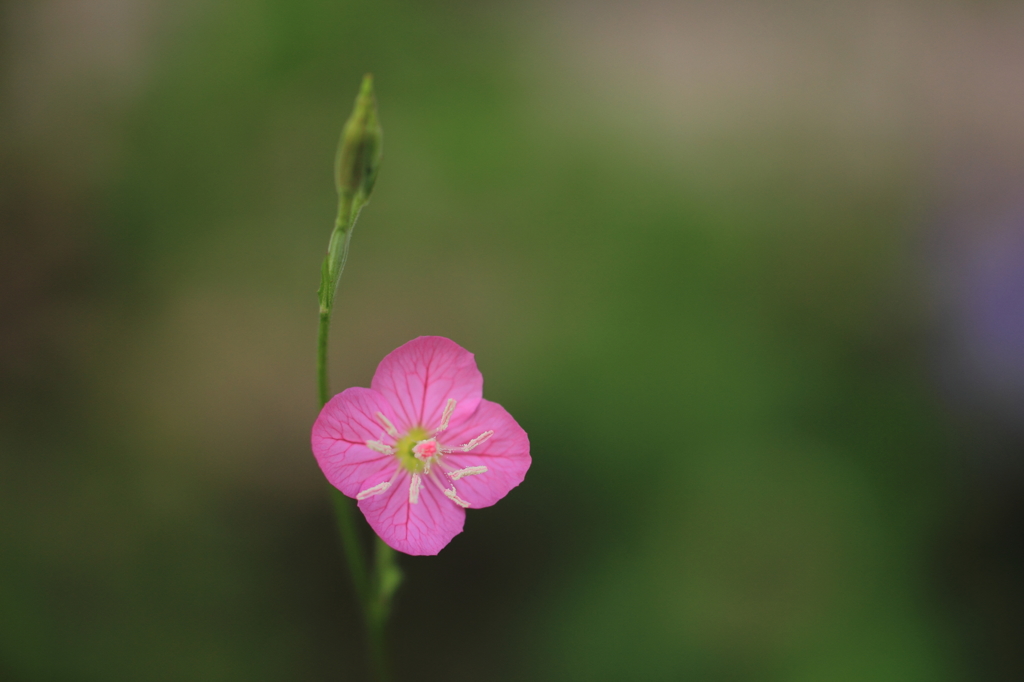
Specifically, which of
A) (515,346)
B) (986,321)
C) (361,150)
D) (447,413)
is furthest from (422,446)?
(986,321)

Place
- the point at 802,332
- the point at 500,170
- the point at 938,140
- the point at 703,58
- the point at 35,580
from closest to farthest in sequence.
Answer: the point at 35,580 → the point at 802,332 → the point at 500,170 → the point at 938,140 → the point at 703,58

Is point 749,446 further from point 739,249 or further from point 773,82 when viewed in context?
point 773,82

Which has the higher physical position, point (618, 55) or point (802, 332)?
point (618, 55)

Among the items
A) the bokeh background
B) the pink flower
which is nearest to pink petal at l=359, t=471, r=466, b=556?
the pink flower

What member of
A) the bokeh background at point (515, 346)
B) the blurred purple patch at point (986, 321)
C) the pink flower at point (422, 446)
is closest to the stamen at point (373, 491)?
the pink flower at point (422, 446)

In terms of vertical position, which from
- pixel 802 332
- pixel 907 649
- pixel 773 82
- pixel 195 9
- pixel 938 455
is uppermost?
pixel 195 9

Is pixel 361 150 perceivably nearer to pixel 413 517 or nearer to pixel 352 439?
pixel 352 439

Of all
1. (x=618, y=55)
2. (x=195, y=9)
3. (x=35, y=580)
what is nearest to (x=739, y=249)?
(x=618, y=55)
